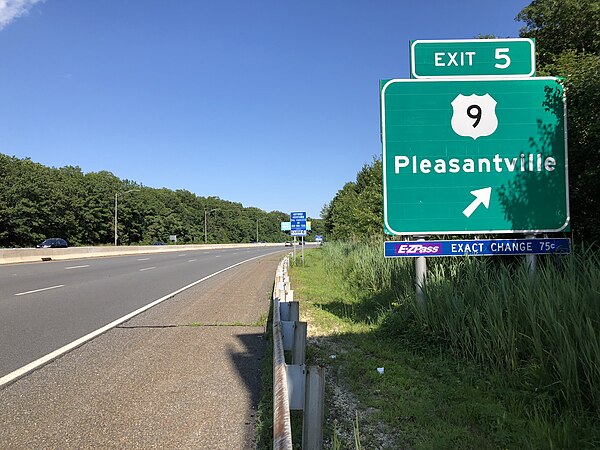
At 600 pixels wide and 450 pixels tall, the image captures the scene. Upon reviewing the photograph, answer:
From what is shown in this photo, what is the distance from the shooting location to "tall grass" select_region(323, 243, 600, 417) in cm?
371

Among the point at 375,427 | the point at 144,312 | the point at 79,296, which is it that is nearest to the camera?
the point at 375,427

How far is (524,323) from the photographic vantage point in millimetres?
4793

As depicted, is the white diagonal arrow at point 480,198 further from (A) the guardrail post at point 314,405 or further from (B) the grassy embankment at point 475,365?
(A) the guardrail post at point 314,405

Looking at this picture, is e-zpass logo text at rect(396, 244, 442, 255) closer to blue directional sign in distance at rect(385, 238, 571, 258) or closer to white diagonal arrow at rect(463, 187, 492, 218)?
blue directional sign in distance at rect(385, 238, 571, 258)

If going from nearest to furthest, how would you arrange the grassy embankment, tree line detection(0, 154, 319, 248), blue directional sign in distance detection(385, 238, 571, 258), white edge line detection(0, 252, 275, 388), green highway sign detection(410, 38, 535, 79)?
1. the grassy embankment
2. white edge line detection(0, 252, 275, 388)
3. blue directional sign in distance detection(385, 238, 571, 258)
4. green highway sign detection(410, 38, 535, 79)
5. tree line detection(0, 154, 319, 248)

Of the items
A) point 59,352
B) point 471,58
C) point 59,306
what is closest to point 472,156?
point 471,58

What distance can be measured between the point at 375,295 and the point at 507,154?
14.8 feet

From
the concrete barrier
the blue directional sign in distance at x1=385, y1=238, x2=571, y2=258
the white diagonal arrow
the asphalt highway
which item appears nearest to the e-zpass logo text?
the blue directional sign in distance at x1=385, y1=238, x2=571, y2=258

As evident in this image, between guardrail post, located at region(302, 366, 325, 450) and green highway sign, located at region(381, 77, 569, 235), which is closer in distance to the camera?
guardrail post, located at region(302, 366, 325, 450)

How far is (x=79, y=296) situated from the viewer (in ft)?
39.4

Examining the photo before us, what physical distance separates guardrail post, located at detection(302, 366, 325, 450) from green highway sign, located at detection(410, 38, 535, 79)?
5.43 metres

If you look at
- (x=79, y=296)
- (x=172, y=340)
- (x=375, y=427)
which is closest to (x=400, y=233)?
(x=375, y=427)

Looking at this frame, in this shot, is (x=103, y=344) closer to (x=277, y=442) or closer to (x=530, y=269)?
(x=277, y=442)

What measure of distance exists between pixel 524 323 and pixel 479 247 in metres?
2.01
